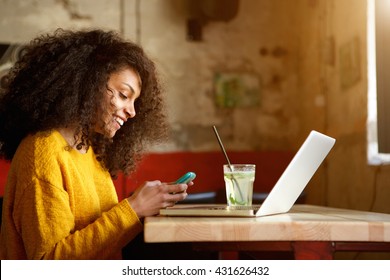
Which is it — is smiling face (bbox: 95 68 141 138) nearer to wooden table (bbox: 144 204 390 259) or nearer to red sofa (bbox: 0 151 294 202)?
wooden table (bbox: 144 204 390 259)

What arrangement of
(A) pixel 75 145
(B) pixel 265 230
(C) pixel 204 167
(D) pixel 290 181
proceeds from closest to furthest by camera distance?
(B) pixel 265 230, (D) pixel 290 181, (A) pixel 75 145, (C) pixel 204 167

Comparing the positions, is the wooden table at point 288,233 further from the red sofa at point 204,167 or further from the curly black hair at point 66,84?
the red sofa at point 204,167

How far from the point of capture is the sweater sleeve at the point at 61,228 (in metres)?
1.20

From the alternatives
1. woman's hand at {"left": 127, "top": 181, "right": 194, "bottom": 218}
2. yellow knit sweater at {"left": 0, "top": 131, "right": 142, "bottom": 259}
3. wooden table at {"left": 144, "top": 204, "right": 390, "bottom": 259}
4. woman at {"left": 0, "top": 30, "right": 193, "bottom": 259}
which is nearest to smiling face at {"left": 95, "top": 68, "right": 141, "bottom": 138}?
woman at {"left": 0, "top": 30, "right": 193, "bottom": 259}

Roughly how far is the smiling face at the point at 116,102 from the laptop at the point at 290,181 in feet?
1.32

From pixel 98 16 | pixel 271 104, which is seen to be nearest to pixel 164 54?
pixel 98 16

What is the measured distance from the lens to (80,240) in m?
1.21

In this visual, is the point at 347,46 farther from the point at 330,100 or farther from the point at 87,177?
the point at 87,177

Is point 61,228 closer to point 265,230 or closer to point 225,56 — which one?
point 265,230

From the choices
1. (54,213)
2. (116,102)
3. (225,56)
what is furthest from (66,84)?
(225,56)

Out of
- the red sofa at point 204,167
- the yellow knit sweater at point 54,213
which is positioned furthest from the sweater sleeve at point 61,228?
the red sofa at point 204,167

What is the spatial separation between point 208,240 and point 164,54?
3027mm

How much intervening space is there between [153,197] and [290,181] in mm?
307

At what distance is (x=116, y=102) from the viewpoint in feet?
5.11
